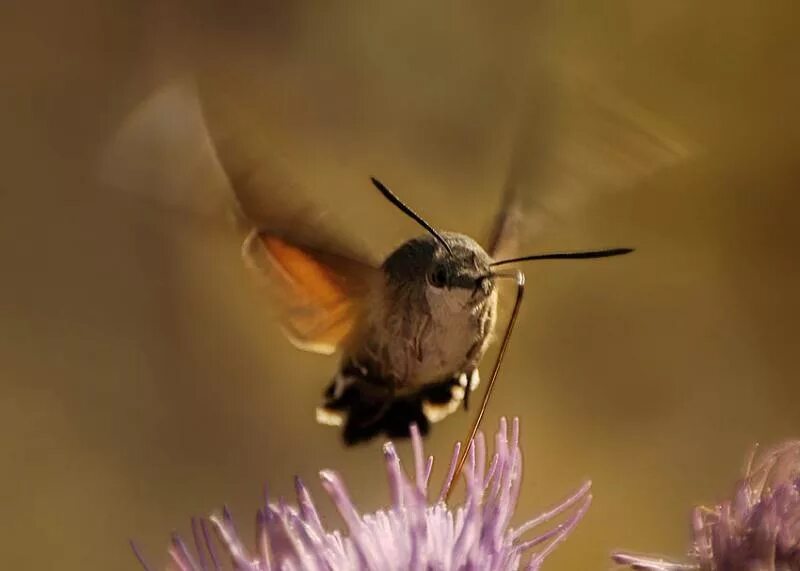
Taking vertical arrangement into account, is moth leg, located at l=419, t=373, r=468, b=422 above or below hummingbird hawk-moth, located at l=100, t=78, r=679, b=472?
below

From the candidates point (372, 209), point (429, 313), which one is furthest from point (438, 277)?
point (372, 209)

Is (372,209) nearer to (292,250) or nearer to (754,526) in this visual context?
(292,250)

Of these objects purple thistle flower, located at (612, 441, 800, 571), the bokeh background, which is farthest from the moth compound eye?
the bokeh background

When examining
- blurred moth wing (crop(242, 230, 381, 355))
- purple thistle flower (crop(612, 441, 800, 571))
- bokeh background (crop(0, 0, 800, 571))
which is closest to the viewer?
purple thistle flower (crop(612, 441, 800, 571))

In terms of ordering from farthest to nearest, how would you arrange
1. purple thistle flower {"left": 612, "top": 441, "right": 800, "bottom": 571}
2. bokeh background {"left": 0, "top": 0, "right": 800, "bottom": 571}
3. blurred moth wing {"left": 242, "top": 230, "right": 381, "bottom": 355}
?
bokeh background {"left": 0, "top": 0, "right": 800, "bottom": 571} < blurred moth wing {"left": 242, "top": 230, "right": 381, "bottom": 355} < purple thistle flower {"left": 612, "top": 441, "right": 800, "bottom": 571}

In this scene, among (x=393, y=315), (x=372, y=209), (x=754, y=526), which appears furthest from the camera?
(x=372, y=209)

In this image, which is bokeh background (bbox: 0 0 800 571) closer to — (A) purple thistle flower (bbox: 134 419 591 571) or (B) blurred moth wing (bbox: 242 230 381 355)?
(B) blurred moth wing (bbox: 242 230 381 355)

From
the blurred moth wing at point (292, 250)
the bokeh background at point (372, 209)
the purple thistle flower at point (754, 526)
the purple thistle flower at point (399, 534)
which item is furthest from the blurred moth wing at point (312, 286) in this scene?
the bokeh background at point (372, 209)
